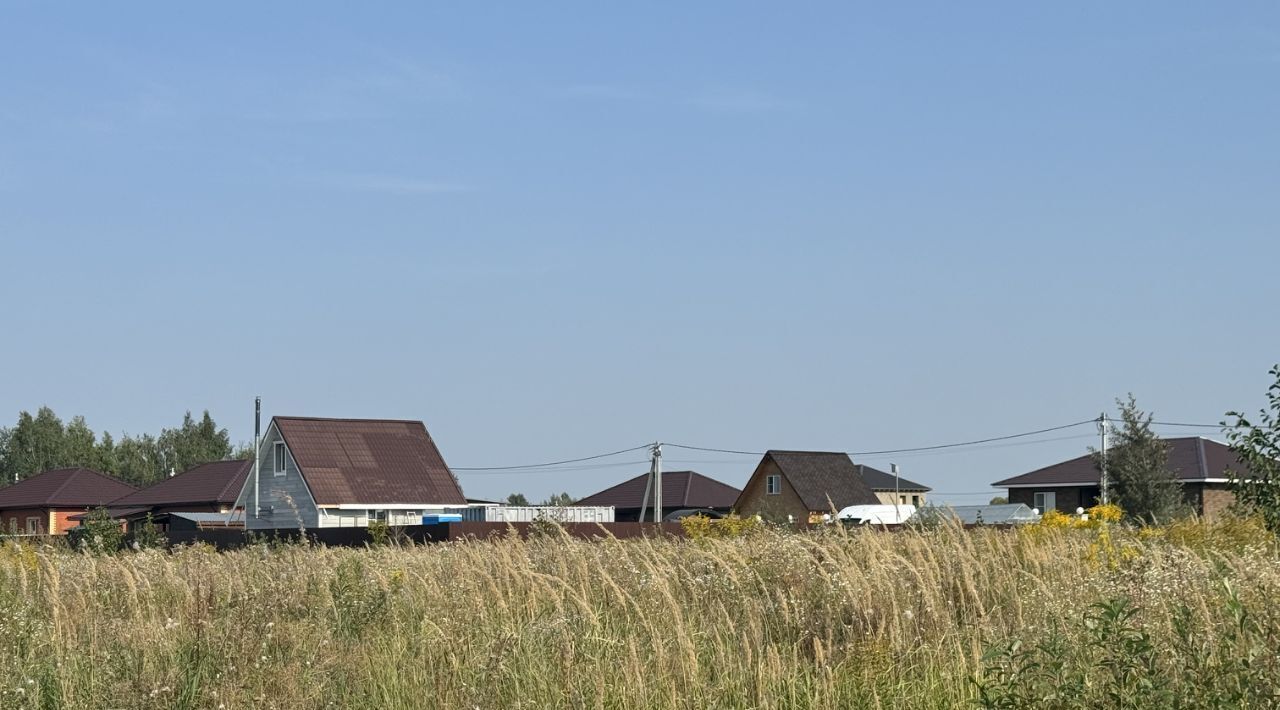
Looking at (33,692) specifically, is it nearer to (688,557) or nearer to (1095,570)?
(688,557)

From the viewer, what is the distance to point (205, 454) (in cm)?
10712

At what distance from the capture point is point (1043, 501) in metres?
57.5

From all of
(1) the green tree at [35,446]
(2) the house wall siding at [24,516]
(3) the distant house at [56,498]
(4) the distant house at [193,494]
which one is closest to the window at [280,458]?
(4) the distant house at [193,494]

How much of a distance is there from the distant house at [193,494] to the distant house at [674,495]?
68.1 ft

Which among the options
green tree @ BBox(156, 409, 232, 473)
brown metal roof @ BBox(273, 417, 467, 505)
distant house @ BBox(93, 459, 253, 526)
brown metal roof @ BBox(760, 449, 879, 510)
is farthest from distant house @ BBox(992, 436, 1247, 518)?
green tree @ BBox(156, 409, 232, 473)

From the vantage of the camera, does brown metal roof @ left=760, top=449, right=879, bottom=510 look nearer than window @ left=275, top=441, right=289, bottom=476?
No

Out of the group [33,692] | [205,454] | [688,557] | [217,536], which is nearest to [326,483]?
[217,536]

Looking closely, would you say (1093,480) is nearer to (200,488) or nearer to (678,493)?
(678,493)

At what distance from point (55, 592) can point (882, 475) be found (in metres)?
76.7

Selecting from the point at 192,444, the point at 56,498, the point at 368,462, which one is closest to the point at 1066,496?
the point at 368,462

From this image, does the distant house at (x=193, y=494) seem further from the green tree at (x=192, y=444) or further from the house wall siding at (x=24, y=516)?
the green tree at (x=192, y=444)

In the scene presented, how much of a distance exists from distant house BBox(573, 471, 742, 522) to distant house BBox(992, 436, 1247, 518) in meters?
19.7

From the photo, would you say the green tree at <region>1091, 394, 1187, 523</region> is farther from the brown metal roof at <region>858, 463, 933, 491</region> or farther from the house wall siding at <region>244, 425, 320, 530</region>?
the brown metal roof at <region>858, 463, 933, 491</region>

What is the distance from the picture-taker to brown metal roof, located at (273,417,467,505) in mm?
48656
